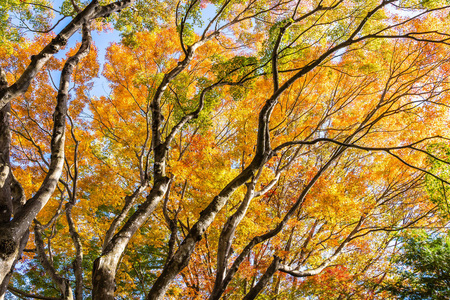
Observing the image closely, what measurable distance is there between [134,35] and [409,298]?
32.7ft

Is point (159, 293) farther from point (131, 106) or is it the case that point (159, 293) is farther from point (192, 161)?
point (131, 106)

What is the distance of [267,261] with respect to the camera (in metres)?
8.02

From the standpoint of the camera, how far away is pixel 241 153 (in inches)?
316

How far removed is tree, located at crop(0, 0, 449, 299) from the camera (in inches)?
169

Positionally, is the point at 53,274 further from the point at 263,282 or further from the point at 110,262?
the point at 263,282

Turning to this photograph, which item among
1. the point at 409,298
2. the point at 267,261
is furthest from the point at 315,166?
the point at 409,298

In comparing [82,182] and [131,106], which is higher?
[131,106]

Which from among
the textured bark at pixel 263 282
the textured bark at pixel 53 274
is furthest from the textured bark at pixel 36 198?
the textured bark at pixel 263 282

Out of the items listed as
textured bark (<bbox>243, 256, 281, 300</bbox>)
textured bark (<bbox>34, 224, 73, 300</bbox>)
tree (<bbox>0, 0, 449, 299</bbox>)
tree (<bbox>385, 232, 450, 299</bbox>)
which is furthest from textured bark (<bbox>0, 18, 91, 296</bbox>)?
tree (<bbox>385, 232, 450, 299</bbox>)

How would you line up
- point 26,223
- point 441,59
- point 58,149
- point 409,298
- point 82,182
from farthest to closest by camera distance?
point 82,182 → point 441,59 → point 409,298 → point 58,149 → point 26,223

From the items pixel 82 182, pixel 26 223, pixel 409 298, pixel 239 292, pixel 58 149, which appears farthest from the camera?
pixel 82 182

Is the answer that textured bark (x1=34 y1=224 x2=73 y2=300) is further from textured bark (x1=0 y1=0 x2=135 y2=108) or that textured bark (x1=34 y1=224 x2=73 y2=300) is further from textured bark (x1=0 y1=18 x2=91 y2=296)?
textured bark (x1=0 y1=0 x2=135 y2=108)

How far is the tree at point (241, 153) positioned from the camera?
4297 millimetres

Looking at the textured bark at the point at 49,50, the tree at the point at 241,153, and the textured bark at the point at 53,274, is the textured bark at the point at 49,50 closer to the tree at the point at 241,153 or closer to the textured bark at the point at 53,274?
the tree at the point at 241,153
